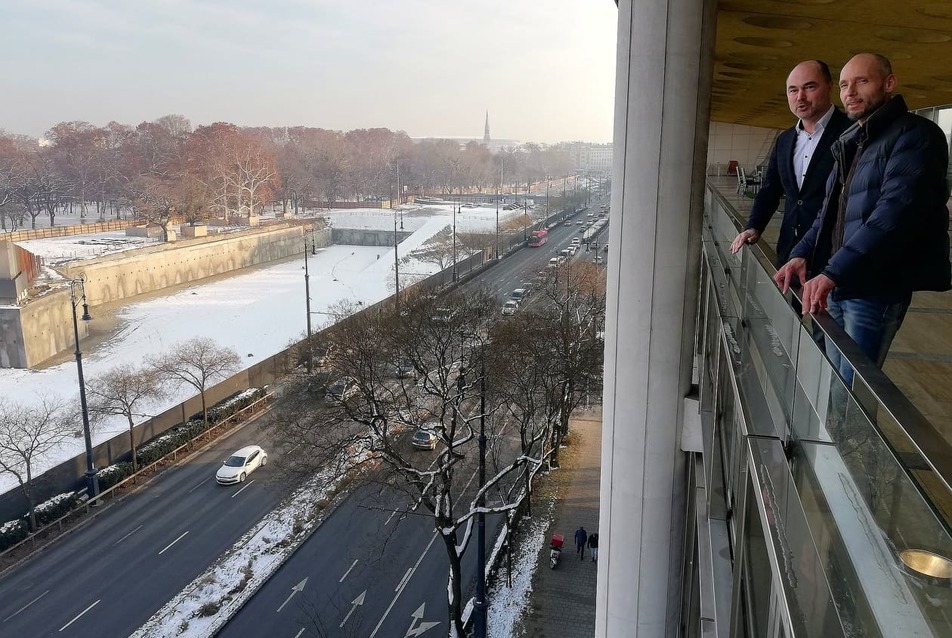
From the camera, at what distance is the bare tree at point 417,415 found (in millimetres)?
11383

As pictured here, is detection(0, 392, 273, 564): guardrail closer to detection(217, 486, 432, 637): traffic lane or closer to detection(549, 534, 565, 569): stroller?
detection(217, 486, 432, 637): traffic lane

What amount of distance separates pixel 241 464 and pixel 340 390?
3.82m

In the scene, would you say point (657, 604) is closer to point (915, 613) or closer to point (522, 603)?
point (915, 613)

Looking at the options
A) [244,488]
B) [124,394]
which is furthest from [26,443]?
[244,488]

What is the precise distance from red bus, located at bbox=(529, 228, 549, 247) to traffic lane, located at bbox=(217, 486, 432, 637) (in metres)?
31.9

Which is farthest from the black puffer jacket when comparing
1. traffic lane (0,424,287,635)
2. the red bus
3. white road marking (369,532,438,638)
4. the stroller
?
the red bus

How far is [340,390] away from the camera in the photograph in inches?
586

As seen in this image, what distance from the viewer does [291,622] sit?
449 inches

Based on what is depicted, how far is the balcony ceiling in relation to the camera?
494cm

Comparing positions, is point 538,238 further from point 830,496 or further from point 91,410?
point 830,496

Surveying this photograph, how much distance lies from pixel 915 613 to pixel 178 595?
43.9 ft

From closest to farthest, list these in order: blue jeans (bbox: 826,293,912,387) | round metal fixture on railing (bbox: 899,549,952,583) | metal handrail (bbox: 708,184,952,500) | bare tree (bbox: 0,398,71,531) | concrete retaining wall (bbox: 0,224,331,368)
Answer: round metal fixture on railing (bbox: 899,549,952,583) → metal handrail (bbox: 708,184,952,500) → blue jeans (bbox: 826,293,912,387) → bare tree (bbox: 0,398,71,531) → concrete retaining wall (bbox: 0,224,331,368)

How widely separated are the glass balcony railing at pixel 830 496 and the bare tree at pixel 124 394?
16.9m

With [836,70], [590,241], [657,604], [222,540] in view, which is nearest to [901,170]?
[657,604]
